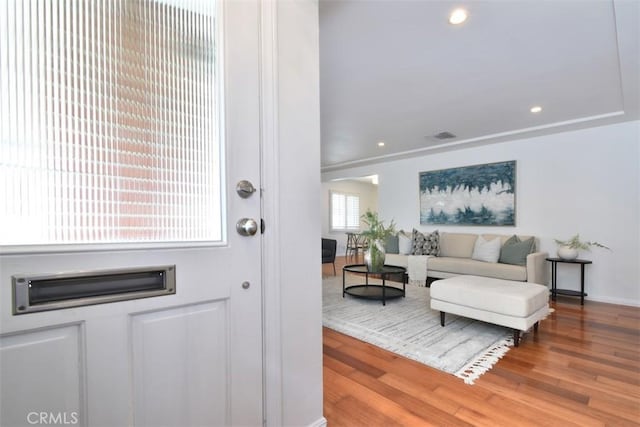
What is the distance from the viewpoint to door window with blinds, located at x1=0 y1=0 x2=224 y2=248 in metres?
0.72

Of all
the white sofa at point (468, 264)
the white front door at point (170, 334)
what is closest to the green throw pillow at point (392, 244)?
the white sofa at point (468, 264)

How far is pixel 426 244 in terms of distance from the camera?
518 centimetres

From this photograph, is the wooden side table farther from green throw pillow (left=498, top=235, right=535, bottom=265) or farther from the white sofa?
green throw pillow (left=498, top=235, right=535, bottom=265)

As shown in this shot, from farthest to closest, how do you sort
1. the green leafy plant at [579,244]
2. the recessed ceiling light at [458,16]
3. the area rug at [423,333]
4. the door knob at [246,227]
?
the green leafy plant at [579,244], the area rug at [423,333], the recessed ceiling light at [458,16], the door knob at [246,227]

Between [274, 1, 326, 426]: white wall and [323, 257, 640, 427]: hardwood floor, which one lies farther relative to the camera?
[323, 257, 640, 427]: hardwood floor

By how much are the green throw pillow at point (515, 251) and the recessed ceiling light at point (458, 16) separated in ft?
11.4

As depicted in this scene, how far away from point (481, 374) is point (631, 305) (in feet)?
10.9

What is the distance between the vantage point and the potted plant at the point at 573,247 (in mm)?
3906

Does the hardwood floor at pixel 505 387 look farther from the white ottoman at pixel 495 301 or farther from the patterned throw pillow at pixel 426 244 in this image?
the patterned throw pillow at pixel 426 244

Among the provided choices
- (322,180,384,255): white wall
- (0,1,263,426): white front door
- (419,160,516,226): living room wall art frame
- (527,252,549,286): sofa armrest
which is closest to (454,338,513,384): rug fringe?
(0,1,263,426): white front door

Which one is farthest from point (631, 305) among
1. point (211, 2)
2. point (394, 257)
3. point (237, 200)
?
point (211, 2)

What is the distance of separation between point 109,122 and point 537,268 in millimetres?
4777

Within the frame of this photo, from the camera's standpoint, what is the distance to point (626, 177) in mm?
3766

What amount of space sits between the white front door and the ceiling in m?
1.24
